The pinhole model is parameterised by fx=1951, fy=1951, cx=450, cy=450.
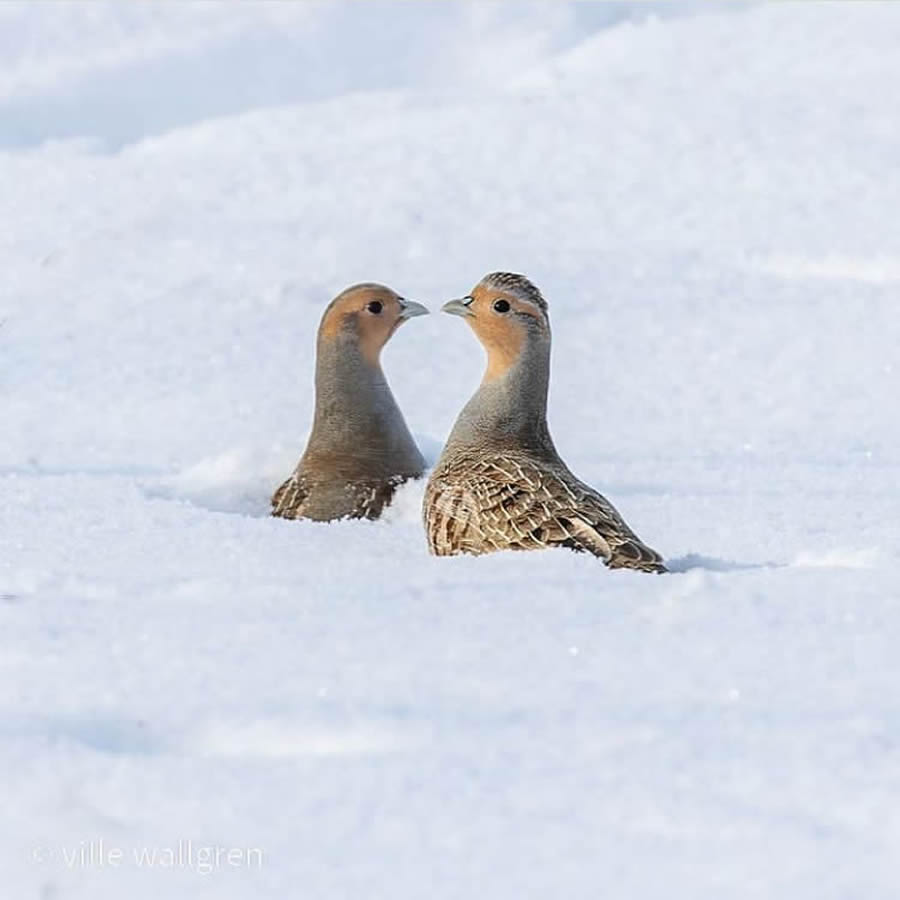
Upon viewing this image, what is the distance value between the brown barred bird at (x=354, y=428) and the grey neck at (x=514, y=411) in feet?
2.18

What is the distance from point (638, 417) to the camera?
698 centimetres

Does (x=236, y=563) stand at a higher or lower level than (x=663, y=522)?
lower

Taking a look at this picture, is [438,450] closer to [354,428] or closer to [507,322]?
[354,428]

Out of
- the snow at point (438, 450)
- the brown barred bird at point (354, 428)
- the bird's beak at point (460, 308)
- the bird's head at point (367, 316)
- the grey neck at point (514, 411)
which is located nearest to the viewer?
the snow at point (438, 450)

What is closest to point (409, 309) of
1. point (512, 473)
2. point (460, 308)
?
point (460, 308)

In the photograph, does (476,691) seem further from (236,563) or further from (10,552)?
(10,552)

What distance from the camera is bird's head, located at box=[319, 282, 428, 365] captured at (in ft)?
20.0

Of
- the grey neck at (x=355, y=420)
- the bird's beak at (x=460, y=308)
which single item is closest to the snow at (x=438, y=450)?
the grey neck at (x=355, y=420)

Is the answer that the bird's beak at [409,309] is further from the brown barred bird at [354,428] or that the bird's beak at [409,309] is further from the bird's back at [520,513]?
the bird's back at [520,513]

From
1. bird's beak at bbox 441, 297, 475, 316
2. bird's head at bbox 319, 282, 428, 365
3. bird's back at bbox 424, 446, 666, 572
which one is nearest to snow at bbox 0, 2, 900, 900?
bird's back at bbox 424, 446, 666, 572

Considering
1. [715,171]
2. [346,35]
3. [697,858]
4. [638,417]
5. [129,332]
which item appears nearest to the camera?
[697,858]

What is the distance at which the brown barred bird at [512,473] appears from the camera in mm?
4527

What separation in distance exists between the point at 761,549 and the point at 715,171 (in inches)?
223

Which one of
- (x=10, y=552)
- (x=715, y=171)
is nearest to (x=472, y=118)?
(x=715, y=171)
